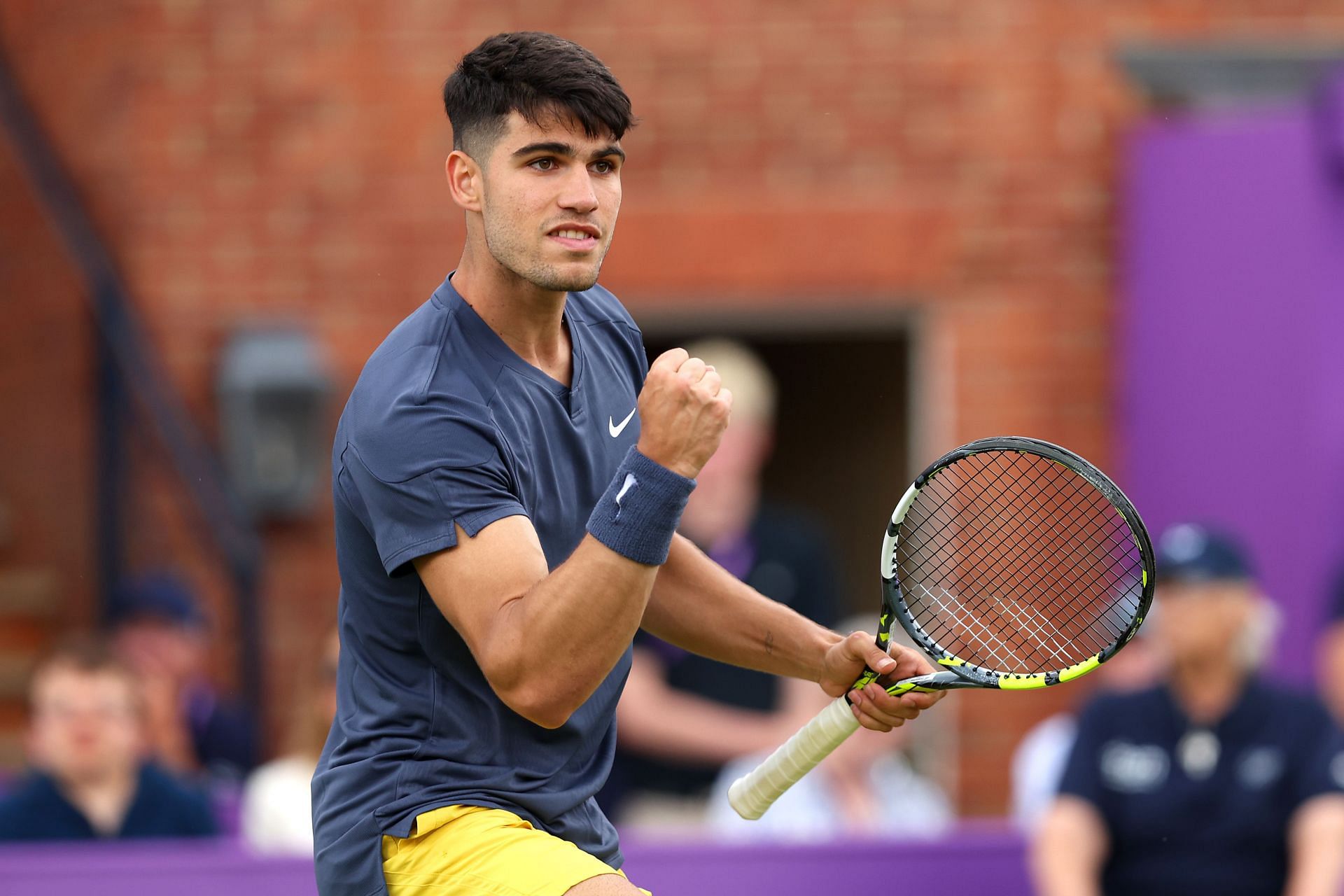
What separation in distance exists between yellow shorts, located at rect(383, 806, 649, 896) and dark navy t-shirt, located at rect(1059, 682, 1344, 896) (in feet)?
10.1

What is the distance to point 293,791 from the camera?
20.4ft

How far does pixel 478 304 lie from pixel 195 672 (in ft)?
16.1

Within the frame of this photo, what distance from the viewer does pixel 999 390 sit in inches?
320

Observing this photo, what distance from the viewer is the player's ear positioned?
10.4 feet

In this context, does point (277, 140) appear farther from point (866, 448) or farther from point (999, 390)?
point (866, 448)

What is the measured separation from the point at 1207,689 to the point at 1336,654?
708 mm

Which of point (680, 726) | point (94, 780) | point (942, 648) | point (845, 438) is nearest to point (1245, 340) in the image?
point (680, 726)

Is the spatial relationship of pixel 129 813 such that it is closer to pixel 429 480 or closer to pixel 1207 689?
pixel 1207 689

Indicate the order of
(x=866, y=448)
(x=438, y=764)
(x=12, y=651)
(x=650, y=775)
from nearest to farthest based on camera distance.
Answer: (x=438, y=764), (x=650, y=775), (x=12, y=651), (x=866, y=448)

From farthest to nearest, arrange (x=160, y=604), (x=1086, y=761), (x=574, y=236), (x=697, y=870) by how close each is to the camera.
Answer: (x=160, y=604) < (x=1086, y=761) < (x=697, y=870) < (x=574, y=236)

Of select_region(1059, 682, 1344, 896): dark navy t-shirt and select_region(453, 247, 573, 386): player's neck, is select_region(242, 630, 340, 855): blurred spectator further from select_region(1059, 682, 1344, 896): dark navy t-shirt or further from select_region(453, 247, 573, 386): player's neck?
select_region(453, 247, 573, 386): player's neck

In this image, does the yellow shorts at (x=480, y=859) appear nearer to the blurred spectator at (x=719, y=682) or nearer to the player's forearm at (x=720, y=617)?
the player's forearm at (x=720, y=617)

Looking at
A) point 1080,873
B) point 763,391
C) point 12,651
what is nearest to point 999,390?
point 763,391

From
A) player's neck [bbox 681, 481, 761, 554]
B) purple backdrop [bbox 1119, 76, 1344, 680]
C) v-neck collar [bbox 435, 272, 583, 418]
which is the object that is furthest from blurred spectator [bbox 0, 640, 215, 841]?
purple backdrop [bbox 1119, 76, 1344, 680]
